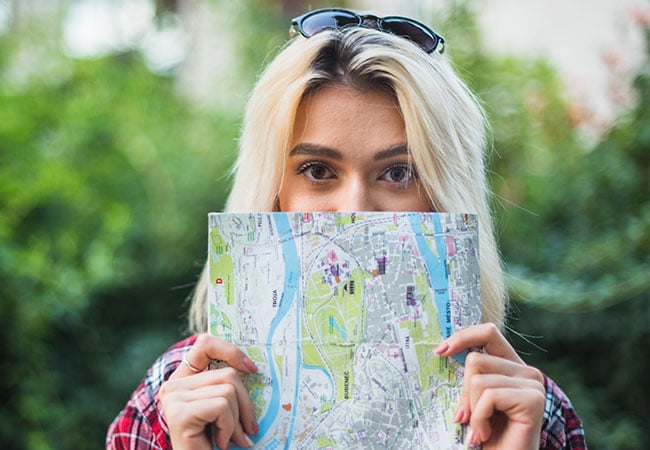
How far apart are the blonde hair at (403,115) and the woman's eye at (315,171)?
0.06m

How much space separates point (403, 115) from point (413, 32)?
0.91ft

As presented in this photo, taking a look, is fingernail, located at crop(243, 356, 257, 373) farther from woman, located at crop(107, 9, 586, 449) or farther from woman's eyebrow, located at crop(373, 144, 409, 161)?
woman's eyebrow, located at crop(373, 144, 409, 161)

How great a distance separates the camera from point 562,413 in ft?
6.48

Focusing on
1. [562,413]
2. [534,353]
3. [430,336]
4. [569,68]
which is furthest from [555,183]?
[430,336]

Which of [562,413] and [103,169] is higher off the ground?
[103,169]

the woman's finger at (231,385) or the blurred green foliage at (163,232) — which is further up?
the blurred green foliage at (163,232)

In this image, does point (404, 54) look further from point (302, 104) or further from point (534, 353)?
point (534, 353)

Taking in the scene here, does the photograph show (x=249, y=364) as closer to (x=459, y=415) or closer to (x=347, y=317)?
(x=347, y=317)

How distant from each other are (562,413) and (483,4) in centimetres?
253

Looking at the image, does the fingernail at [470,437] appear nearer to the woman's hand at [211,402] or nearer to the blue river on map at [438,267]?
the blue river on map at [438,267]

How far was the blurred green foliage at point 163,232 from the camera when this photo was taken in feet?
10.5

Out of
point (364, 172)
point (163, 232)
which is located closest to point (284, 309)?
point (364, 172)

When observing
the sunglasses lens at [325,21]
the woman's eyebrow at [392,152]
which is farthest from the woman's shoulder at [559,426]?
the sunglasses lens at [325,21]

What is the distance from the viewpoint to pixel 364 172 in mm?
1665
